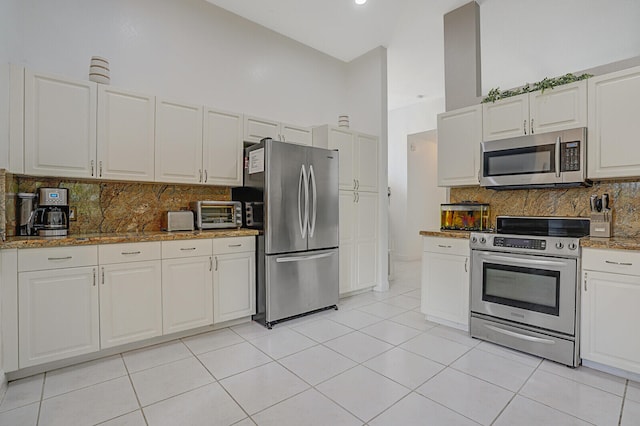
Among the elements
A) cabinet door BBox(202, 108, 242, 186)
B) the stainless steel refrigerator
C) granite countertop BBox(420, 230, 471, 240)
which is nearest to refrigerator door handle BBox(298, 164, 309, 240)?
the stainless steel refrigerator

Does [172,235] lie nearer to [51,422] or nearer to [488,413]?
[51,422]

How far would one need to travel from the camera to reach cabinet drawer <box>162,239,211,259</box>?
106 inches

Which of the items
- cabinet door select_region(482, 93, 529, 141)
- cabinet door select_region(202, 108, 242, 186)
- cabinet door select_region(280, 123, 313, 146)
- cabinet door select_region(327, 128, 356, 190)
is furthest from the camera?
cabinet door select_region(327, 128, 356, 190)

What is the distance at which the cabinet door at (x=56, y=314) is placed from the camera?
83.9 inches

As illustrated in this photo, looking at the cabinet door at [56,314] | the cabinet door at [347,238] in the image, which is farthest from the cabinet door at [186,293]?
the cabinet door at [347,238]

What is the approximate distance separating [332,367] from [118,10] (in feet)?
12.3

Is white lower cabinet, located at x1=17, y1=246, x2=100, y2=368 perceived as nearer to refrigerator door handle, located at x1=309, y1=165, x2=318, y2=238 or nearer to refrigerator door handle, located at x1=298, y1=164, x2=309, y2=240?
refrigerator door handle, located at x1=298, y1=164, x2=309, y2=240

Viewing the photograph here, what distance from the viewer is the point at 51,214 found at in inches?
99.0

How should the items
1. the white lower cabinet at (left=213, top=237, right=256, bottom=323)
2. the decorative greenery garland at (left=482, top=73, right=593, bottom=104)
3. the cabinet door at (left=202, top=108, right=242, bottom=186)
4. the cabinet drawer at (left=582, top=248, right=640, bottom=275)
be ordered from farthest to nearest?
the cabinet door at (left=202, top=108, right=242, bottom=186)
the white lower cabinet at (left=213, top=237, right=256, bottom=323)
the decorative greenery garland at (left=482, top=73, right=593, bottom=104)
the cabinet drawer at (left=582, top=248, right=640, bottom=275)

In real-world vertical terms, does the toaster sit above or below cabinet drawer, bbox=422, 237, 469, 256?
above

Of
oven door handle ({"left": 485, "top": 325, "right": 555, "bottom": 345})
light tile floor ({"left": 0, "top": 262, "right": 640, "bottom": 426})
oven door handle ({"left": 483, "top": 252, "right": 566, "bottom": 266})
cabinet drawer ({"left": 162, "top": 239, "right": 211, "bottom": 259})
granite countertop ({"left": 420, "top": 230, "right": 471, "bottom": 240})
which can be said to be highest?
granite countertop ({"left": 420, "top": 230, "right": 471, "bottom": 240})

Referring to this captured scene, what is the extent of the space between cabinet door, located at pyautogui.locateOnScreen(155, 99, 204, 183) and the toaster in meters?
0.32

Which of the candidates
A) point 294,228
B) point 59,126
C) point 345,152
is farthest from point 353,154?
point 59,126

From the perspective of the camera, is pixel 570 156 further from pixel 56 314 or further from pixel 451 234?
pixel 56 314
